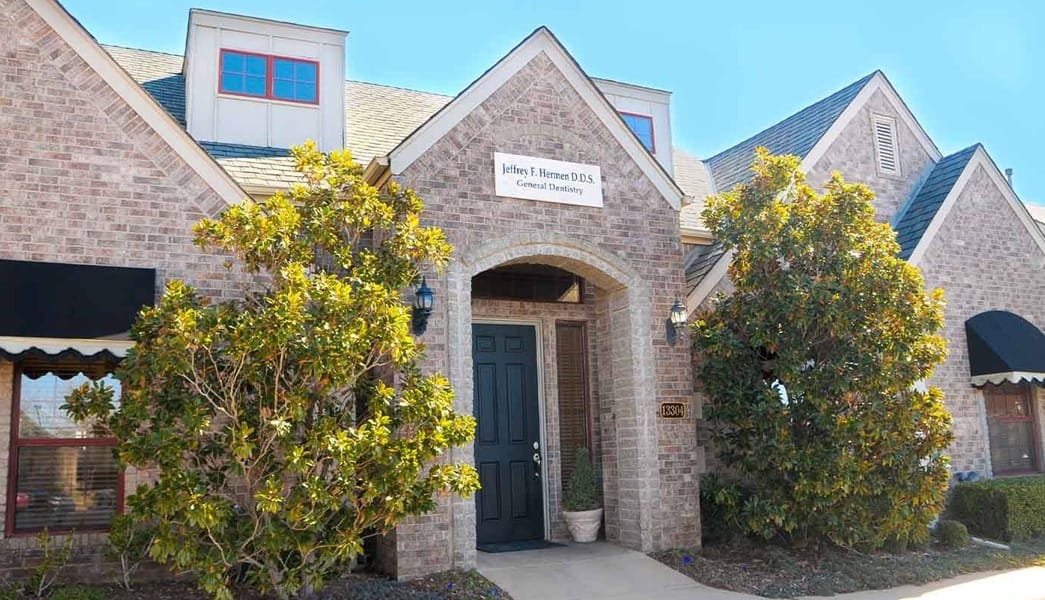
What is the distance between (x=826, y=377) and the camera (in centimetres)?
1064

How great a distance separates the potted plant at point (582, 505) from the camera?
11.5 metres

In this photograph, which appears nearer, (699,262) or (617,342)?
(617,342)

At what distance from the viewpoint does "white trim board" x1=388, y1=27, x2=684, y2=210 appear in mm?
10148

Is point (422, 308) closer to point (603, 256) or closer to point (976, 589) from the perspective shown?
point (603, 256)

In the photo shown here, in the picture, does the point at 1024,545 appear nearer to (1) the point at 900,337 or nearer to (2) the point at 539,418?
(1) the point at 900,337

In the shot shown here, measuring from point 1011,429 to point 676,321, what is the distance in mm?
7465

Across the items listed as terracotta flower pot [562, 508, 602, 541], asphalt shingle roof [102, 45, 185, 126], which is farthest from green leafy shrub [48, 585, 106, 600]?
asphalt shingle roof [102, 45, 185, 126]

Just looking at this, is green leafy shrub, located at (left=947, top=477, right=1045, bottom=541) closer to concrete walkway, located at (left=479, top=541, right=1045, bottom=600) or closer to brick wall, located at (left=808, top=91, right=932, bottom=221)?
concrete walkway, located at (left=479, top=541, right=1045, bottom=600)

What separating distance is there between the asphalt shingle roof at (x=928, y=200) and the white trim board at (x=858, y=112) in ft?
1.64

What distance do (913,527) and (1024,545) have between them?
2.76m

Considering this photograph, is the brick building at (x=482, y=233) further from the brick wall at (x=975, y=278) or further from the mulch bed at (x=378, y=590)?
the mulch bed at (x=378, y=590)

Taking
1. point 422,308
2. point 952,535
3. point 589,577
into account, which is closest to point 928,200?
point 952,535

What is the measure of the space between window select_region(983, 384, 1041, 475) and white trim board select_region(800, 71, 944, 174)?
4.37 meters

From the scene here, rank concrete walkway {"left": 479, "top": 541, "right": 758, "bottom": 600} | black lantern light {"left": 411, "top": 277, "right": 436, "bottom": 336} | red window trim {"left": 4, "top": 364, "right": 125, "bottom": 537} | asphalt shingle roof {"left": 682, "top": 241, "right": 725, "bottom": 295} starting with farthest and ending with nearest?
1. asphalt shingle roof {"left": 682, "top": 241, "right": 725, "bottom": 295}
2. black lantern light {"left": 411, "top": 277, "right": 436, "bottom": 336}
3. concrete walkway {"left": 479, "top": 541, "right": 758, "bottom": 600}
4. red window trim {"left": 4, "top": 364, "right": 125, "bottom": 537}
